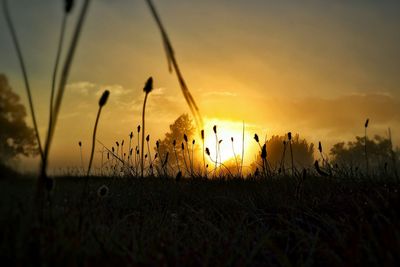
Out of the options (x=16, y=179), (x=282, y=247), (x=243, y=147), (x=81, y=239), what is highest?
(x=243, y=147)

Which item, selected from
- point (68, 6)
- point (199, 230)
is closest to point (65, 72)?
point (68, 6)

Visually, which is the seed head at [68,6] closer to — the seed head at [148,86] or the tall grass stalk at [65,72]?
the tall grass stalk at [65,72]

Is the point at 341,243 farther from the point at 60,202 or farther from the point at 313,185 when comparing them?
the point at 313,185

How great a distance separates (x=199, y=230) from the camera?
4.43 m

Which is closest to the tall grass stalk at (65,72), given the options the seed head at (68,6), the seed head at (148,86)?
the seed head at (68,6)

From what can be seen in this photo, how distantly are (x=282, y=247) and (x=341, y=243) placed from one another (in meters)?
0.89

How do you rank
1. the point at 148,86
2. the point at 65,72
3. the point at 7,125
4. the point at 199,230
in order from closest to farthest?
the point at 65,72 → the point at 148,86 → the point at 199,230 → the point at 7,125

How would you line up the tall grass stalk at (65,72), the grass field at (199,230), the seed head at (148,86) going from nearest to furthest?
the tall grass stalk at (65,72)
the grass field at (199,230)
the seed head at (148,86)

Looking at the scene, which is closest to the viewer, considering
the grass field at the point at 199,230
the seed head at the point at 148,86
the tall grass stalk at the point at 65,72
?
the tall grass stalk at the point at 65,72

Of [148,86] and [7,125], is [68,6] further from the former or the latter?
[7,125]

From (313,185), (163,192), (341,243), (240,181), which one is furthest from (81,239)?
(240,181)

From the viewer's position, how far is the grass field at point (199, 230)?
2.51m

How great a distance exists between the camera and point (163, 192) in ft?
21.1

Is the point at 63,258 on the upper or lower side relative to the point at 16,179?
lower
